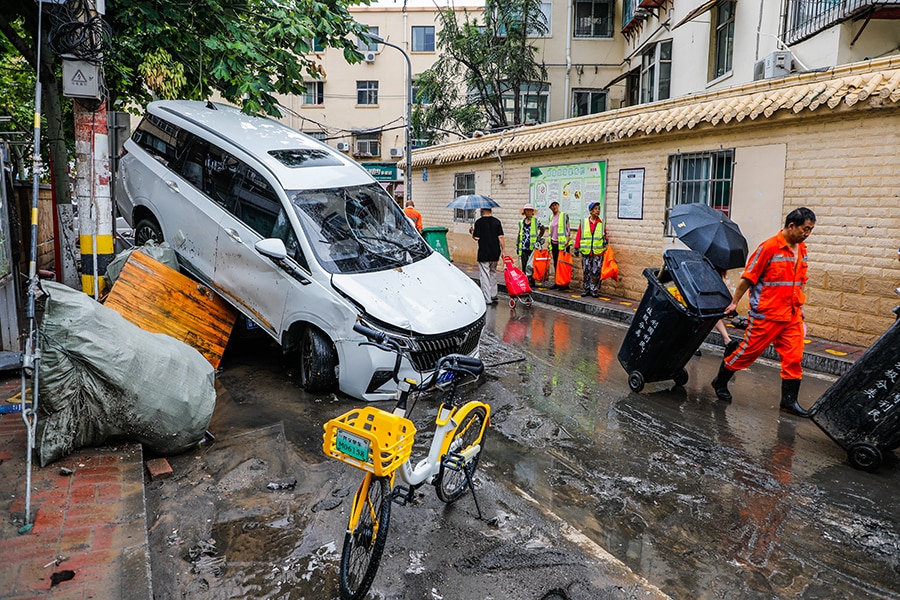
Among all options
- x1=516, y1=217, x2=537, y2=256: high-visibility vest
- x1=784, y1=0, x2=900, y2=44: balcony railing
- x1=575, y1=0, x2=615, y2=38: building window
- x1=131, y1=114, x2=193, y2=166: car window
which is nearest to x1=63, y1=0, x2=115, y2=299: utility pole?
x1=131, y1=114, x2=193, y2=166: car window

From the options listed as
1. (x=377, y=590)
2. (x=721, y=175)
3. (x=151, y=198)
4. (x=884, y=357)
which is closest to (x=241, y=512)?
(x=377, y=590)

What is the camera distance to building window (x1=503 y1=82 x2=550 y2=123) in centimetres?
2417

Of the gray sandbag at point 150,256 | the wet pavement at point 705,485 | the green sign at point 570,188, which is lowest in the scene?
the wet pavement at point 705,485

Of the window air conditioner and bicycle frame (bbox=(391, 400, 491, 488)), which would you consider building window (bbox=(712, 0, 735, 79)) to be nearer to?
the window air conditioner

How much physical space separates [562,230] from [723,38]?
18.2ft

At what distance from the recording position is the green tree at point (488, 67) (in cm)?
2173

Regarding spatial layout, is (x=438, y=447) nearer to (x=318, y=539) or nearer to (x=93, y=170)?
(x=318, y=539)

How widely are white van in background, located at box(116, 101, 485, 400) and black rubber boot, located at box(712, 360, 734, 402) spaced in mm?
2451

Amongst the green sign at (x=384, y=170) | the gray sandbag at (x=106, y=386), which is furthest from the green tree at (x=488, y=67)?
the gray sandbag at (x=106, y=386)

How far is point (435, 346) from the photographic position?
5.80 m

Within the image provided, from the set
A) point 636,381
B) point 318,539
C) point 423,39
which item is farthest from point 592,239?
point 423,39

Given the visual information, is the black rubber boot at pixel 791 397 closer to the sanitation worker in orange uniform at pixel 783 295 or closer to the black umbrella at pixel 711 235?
the sanitation worker in orange uniform at pixel 783 295

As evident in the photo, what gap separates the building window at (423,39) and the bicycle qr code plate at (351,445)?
34912 mm

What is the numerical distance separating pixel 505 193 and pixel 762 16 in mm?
6746
